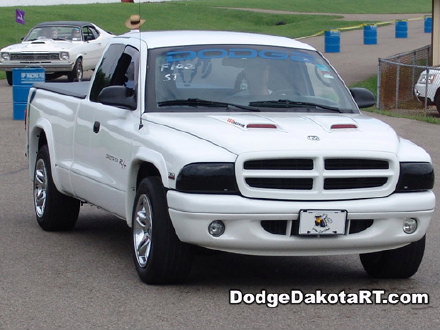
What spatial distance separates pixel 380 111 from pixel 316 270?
1571 centimetres

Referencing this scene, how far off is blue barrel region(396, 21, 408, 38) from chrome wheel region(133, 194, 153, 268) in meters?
43.1

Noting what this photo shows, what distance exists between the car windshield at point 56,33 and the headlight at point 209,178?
2321cm

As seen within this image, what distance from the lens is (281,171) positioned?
24.7 ft

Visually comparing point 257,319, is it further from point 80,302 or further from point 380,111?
point 380,111

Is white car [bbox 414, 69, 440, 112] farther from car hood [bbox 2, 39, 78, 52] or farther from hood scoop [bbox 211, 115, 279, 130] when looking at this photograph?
hood scoop [bbox 211, 115, 279, 130]

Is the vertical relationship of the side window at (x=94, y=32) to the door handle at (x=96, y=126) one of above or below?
below

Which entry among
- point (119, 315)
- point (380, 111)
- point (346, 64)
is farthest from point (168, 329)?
point (346, 64)

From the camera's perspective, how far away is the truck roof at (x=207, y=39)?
9.11 meters

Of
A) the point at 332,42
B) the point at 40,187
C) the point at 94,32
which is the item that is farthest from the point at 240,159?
the point at 332,42

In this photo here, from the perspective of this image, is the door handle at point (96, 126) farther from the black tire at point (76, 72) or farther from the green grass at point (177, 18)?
the green grass at point (177, 18)

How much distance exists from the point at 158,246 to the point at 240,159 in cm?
81

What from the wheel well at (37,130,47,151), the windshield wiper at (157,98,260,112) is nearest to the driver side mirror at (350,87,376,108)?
the windshield wiper at (157,98,260,112)

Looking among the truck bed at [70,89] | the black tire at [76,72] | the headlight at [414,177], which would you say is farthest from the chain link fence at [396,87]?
the headlight at [414,177]

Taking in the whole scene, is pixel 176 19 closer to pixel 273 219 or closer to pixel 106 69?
pixel 106 69
